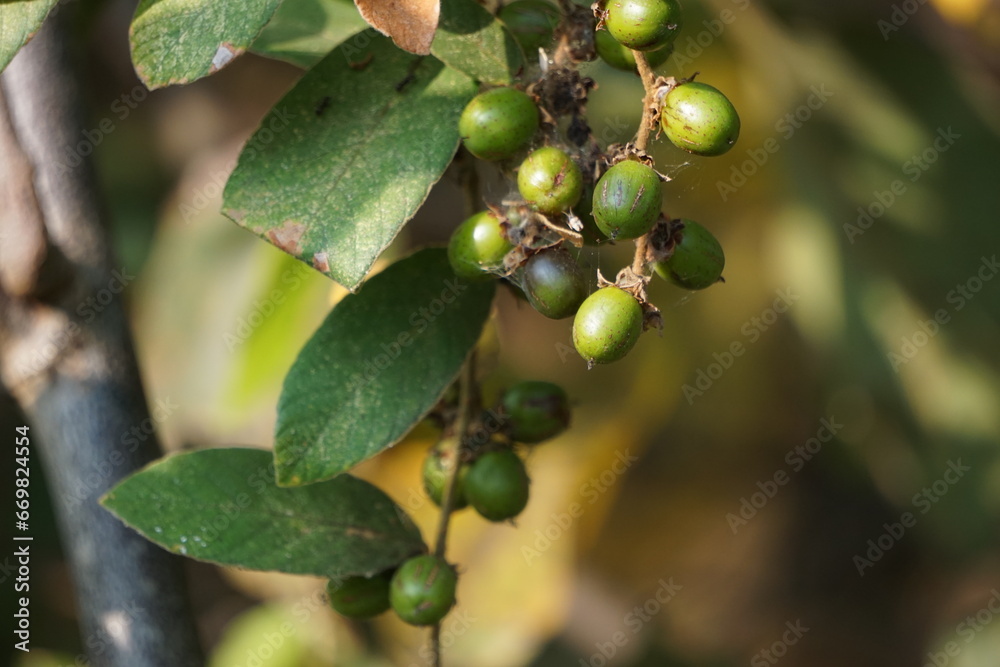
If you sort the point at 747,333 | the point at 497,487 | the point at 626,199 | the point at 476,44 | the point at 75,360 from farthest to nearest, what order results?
the point at 747,333 → the point at 75,360 → the point at 497,487 → the point at 476,44 → the point at 626,199

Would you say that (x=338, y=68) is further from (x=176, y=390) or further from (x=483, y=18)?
(x=176, y=390)

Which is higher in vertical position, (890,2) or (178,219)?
(890,2)

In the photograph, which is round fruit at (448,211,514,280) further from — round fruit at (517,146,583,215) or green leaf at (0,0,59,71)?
green leaf at (0,0,59,71)

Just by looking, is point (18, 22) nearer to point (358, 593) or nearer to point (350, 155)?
point (350, 155)

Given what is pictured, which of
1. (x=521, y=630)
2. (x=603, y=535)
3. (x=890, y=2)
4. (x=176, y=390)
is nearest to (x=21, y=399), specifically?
(x=176, y=390)

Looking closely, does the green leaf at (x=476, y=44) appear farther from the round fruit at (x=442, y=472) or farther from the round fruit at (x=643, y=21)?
the round fruit at (x=442, y=472)

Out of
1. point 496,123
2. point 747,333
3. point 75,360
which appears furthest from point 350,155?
point 747,333
